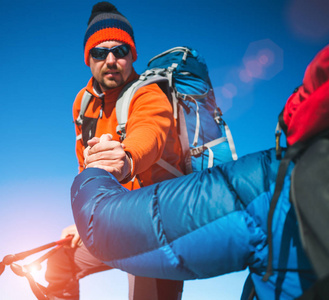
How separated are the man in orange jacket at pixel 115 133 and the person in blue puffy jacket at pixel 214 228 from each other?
639 mm

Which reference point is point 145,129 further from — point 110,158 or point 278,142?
point 278,142

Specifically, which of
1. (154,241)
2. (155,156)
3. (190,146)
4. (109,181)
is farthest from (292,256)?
(190,146)

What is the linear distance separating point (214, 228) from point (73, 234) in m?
2.32

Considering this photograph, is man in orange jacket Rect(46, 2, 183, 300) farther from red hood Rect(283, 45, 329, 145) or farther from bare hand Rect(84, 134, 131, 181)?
red hood Rect(283, 45, 329, 145)

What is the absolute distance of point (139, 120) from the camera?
82.4 inches

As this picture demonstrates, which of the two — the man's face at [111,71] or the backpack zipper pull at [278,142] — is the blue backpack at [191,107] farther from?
the backpack zipper pull at [278,142]

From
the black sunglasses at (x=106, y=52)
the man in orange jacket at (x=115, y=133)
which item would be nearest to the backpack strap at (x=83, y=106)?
the man in orange jacket at (x=115, y=133)

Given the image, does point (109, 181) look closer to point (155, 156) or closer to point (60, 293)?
point (155, 156)

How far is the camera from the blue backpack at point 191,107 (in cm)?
258

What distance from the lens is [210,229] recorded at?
777mm

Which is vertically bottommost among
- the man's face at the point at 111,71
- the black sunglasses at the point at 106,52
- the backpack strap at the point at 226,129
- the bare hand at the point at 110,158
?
the bare hand at the point at 110,158

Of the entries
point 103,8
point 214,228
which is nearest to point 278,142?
point 214,228

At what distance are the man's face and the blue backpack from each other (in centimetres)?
23

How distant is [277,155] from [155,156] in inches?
52.1
